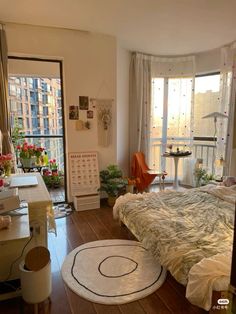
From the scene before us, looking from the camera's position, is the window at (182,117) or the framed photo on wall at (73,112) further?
the window at (182,117)

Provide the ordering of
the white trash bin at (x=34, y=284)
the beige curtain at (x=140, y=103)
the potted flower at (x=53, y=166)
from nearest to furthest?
the white trash bin at (x=34, y=284) → the beige curtain at (x=140, y=103) → the potted flower at (x=53, y=166)

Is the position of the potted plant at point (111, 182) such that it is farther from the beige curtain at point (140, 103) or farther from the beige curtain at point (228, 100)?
the beige curtain at point (228, 100)

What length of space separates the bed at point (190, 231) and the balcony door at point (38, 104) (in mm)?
2500

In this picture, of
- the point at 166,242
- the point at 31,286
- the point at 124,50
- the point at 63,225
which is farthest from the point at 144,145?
the point at 31,286

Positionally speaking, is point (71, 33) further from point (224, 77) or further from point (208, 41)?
point (224, 77)

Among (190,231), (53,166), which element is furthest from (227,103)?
(53,166)

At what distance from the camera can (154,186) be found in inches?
207

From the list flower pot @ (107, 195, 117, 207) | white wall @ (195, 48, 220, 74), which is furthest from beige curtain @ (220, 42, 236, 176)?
flower pot @ (107, 195, 117, 207)

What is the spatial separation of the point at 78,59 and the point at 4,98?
1248 mm

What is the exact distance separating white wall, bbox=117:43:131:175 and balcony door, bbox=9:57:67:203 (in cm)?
123

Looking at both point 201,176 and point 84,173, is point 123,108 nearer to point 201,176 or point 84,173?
point 84,173

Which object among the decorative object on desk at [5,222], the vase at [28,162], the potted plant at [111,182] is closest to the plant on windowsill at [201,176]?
the potted plant at [111,182]

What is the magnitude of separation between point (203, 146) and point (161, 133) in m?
0.91

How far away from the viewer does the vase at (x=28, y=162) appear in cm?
385
